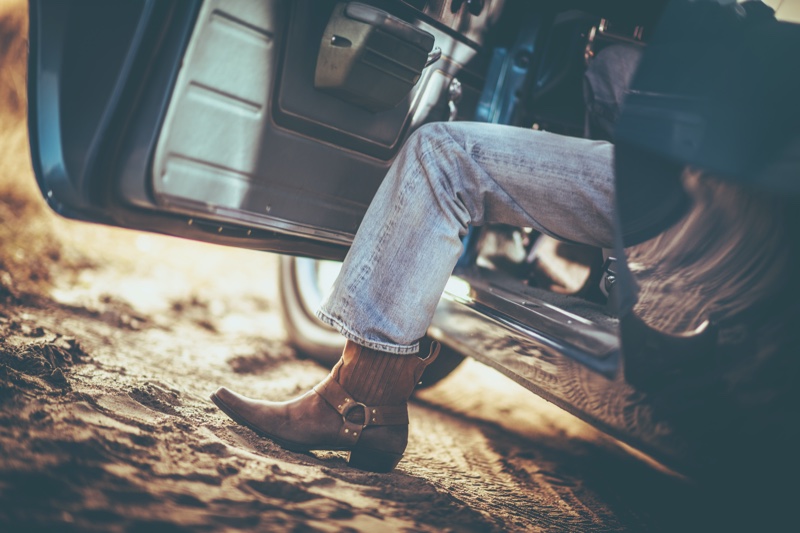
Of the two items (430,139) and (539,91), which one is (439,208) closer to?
(430,139)

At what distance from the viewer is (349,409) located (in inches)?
46.0

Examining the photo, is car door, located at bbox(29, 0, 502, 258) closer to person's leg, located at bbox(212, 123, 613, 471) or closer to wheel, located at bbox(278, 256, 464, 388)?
person's leg, located at bbox(212, 123, 613, 471)

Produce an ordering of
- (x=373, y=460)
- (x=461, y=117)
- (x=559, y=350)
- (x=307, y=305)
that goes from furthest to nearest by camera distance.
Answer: (x=307, y=305), (x=461, y=117), (x=373, y=460), (x=559, y=350)

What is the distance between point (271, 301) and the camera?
10.1ft

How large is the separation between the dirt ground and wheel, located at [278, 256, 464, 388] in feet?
0.26

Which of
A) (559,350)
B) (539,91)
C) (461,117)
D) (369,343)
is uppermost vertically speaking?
(539,91)

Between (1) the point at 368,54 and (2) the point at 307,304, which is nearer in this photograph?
(1) the point at 368,54

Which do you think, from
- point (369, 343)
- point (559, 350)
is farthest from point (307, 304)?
point (559, 350)

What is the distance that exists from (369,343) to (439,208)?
1.10 ft

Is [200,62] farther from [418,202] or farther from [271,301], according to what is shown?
[271,301]

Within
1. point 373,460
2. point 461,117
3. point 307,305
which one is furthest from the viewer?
point 307,305

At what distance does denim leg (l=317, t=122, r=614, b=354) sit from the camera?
1.13 m

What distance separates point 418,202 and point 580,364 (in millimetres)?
480

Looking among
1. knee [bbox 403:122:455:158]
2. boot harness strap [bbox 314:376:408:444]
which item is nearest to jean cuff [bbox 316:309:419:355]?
boot harness strap [bbox 314:376:408:444]
